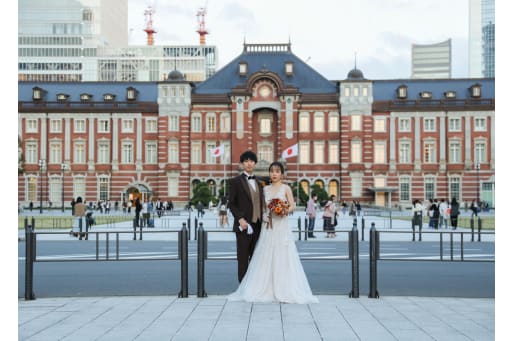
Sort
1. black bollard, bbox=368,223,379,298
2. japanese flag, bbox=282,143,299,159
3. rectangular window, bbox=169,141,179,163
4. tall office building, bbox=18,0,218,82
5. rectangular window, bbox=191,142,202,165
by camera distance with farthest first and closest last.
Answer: tall office building, bbox=18,0,218,82, rectangular window, bbox=191,142,202,165, rectangular window, bbox=169,141,179,163, japanese flag, bbox=282,143,299,159, black bollard, bbox=368,223,379,298

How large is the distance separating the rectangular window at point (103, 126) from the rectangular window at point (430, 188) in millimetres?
28756

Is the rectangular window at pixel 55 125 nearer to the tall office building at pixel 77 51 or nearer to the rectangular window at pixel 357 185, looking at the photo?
the rectangular window at pixel 357 185

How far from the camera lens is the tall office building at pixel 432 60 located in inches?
7515

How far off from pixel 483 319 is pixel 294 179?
5182cm

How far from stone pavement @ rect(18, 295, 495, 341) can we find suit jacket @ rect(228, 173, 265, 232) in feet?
3.96

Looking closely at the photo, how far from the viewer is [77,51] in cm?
11444

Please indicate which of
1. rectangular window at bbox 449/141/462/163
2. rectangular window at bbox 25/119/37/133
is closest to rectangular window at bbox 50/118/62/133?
rectangular window at bbox 25/119/37/133

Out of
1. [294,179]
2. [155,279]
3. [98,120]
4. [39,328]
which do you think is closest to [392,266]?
[155,279]

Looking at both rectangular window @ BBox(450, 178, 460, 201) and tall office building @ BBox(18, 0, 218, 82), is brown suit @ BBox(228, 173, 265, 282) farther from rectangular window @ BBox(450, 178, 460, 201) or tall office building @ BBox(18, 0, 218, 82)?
tall office building @ BBox(18, 0, 218, 82)

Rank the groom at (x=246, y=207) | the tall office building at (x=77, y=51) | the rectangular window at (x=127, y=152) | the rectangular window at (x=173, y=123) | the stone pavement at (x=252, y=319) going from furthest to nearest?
the tall office building at (x=77, y=51), the rectangular window at (x=127, y=152), the rectangular window at (x=173, y=123), the groom at (x=246, y=207), the stone pavement at (x=252, y=319)

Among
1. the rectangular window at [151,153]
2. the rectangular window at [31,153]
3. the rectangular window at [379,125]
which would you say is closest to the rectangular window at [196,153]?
the rectangular window at [151,153]

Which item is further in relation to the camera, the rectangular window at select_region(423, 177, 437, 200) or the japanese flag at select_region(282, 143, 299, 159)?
the rectangular window at select_region(423, 177, 437, 200)

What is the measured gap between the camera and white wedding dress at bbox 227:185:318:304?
30.7 ft

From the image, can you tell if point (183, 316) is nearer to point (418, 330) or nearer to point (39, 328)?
point (39, 328)
